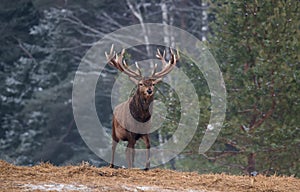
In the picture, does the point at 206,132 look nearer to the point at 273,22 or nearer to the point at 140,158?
the point at 273,22

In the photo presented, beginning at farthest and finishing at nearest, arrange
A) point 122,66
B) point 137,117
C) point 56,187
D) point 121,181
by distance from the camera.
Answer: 1. point 122,66
2. point 137,117
3. point 121,181
4. point 56,187

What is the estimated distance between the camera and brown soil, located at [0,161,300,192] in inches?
332

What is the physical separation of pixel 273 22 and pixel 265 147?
121 inches

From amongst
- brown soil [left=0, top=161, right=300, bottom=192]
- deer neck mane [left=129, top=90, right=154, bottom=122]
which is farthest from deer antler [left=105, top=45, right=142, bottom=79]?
brown soil [left=0, top=161, right=300, bottom=192]

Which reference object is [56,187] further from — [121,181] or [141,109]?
[141,109]

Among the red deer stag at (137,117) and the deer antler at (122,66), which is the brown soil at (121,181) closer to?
the red deer stag at (137,117)

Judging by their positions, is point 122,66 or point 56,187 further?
point 122,66

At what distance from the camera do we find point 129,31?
2953 centimetres

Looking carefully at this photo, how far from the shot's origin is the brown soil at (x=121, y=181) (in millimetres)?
8422

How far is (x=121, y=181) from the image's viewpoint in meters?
9.04

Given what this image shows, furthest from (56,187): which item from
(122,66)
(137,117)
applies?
(122,66)

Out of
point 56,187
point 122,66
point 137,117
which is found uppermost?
point 122,66

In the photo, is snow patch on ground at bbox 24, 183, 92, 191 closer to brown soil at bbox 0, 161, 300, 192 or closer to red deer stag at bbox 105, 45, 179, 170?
brown soil at bbox 0, 161, 300, 192

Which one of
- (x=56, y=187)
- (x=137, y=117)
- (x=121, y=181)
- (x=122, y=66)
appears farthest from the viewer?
(x=122, y=66)
